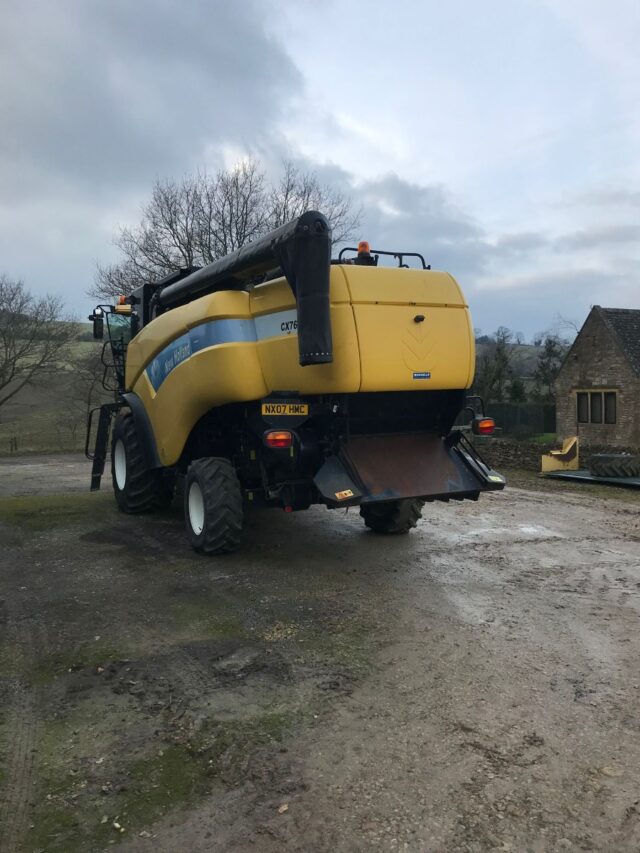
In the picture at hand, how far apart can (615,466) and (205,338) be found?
9339 mm

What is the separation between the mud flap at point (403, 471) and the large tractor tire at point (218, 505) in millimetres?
1095

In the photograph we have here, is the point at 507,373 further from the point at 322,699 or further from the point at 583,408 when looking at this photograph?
the point at 322,699

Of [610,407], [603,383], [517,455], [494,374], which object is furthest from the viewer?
[494,374]

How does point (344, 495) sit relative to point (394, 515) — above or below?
above

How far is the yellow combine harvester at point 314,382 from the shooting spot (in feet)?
18.5

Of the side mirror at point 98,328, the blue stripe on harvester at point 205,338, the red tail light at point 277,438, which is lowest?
the red tail light at point 277,438

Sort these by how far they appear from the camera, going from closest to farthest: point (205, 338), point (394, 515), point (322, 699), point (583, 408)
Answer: point (322, 699) < point (205, 338) < point (394, 515) < point (583, 408)

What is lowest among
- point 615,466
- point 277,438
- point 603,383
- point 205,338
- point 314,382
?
point 615,466

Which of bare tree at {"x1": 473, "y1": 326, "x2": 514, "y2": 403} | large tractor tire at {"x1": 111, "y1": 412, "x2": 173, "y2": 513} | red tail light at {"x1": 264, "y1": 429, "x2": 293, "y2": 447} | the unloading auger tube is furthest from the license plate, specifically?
bare tree at {"x1": 473, "y1": 326, "x2": 514, "y2": 403}

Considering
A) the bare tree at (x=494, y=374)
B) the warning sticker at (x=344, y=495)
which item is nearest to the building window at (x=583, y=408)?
Answer: the bare tree at (x=494, y=374)

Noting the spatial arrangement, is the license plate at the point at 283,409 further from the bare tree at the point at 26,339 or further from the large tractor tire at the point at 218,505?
the bare tree at the point at 26,339

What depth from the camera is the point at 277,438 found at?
5.80 metres

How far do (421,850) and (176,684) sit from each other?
6.23 ft

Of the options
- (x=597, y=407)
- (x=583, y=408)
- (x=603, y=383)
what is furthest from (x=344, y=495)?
(x=583, y=408)
